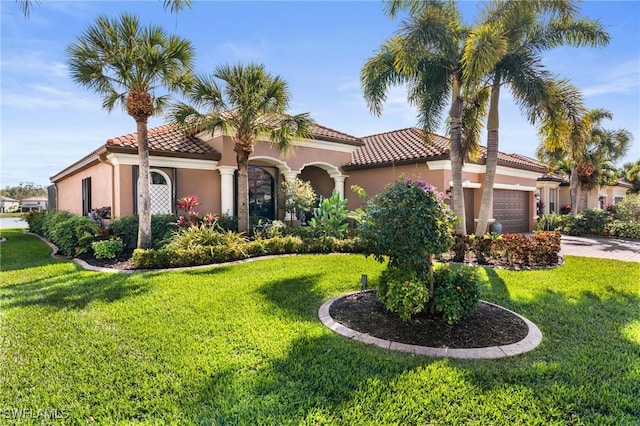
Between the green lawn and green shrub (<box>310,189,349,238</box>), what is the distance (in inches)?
251

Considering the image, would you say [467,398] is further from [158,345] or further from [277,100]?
[277,100]

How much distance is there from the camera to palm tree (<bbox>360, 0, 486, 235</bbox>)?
10.9 metres

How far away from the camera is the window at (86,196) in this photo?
17359 millimetres

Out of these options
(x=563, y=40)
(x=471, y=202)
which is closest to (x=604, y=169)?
(x=471, y=202)

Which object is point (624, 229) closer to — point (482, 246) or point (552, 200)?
point (552, 200)

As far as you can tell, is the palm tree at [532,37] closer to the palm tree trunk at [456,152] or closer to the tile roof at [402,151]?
the palm tree trunk at [456,152]

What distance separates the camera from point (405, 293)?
5156mm

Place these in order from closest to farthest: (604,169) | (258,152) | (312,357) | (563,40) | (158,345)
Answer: (312,357), (158,345), (563,40), (258,152), (604,169)

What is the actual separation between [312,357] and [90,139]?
1918 cm

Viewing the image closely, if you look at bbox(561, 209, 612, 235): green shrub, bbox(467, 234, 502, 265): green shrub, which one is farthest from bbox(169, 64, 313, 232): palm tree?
bbox(561, 209, 612, 235): green shrub

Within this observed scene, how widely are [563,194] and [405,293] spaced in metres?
33.2

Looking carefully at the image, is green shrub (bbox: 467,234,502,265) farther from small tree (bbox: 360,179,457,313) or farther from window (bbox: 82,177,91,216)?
window (bbox: 82,177,91,216)

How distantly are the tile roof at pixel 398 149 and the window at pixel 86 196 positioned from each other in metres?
14.3

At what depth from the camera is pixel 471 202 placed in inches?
695
